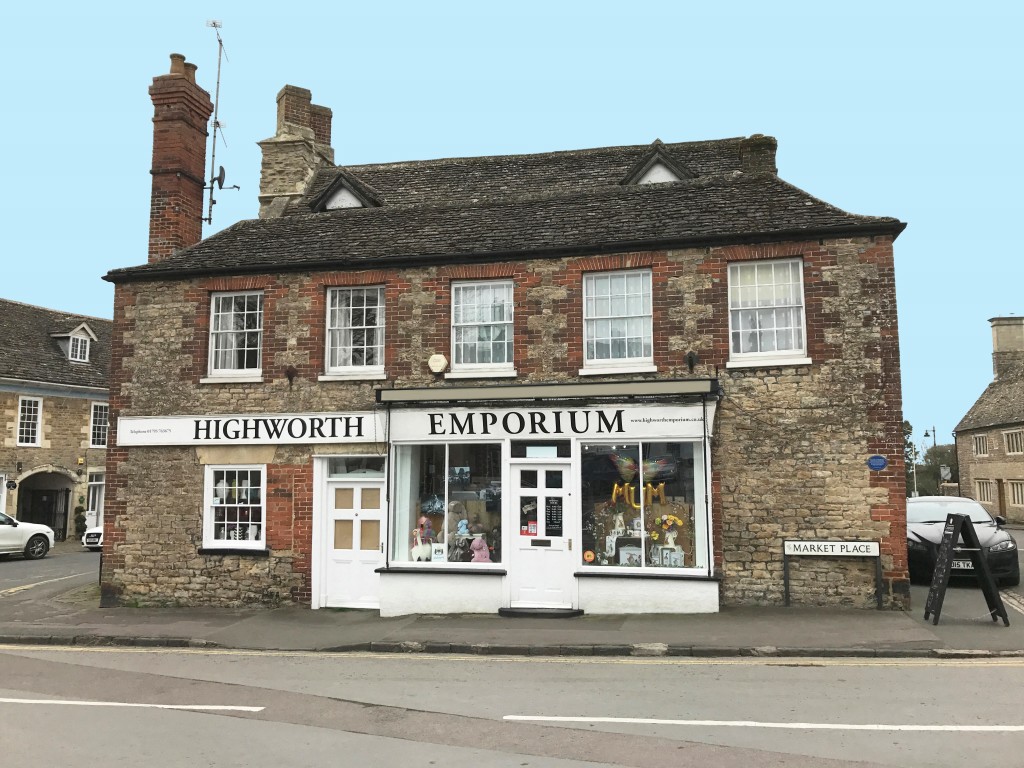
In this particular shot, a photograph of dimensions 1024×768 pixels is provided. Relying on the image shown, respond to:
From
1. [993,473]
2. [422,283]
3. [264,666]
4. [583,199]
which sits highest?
[583,199]

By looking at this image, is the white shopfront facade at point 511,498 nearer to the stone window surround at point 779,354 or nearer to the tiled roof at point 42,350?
the stone window surround at point 779,354

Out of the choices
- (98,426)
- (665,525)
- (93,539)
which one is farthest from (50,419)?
(665,525)

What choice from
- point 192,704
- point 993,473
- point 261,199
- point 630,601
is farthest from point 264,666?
point 993,473

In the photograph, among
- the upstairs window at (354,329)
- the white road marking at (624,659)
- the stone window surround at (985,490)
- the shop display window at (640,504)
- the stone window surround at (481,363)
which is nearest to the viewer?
the white road marking at (624,659)

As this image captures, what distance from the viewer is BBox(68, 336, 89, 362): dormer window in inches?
1350

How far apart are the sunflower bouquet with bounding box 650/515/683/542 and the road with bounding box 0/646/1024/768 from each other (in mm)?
3331

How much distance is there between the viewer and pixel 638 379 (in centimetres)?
1302

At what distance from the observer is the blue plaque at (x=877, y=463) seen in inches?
474

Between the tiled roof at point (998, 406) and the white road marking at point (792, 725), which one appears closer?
the white road marking at point (792, 725)

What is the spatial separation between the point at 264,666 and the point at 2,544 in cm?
2035

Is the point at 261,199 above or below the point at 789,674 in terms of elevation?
above

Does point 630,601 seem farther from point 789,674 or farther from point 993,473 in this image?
point 993,473

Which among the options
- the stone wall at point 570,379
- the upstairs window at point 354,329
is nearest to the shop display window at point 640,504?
the stone wall at point 570,379

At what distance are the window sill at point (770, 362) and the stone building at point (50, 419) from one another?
2885 cm
